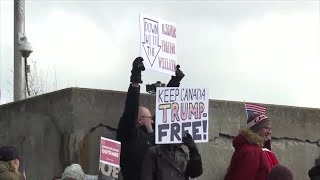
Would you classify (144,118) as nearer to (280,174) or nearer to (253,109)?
(253,109)

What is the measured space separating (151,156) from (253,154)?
111 cm

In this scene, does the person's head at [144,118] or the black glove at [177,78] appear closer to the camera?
the person's head at [144,118]

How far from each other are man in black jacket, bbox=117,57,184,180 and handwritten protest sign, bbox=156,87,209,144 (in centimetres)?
14

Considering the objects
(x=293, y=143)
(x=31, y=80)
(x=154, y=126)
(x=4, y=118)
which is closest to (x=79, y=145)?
(x=154, y=126)

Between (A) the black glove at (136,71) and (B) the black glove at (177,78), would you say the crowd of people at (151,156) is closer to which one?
(A) the black glove at (136,71)

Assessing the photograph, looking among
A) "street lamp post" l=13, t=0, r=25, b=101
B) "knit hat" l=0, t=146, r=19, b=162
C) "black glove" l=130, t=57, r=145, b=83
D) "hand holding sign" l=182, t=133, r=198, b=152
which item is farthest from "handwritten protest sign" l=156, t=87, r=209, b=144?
"street lamp post" l=13, t=0, r=25, b=101

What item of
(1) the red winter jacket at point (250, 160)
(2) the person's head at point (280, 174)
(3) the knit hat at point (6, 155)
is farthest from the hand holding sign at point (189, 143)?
(3) the knit hat at point (6, 155)

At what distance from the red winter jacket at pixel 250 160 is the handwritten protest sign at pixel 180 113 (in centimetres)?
42

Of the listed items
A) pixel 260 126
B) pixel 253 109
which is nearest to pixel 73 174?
pixel 260 126

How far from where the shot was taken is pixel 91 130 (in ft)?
25.6

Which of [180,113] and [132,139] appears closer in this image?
[132,139]

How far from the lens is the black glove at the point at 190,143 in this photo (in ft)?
22.3

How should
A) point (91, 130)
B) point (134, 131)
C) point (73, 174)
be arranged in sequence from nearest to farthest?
point (73, 174) < point (134, 131) < point (91, 130)

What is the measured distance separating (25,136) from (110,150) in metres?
2.20
